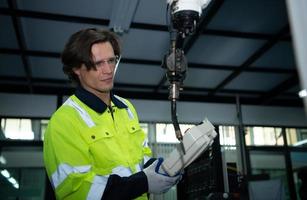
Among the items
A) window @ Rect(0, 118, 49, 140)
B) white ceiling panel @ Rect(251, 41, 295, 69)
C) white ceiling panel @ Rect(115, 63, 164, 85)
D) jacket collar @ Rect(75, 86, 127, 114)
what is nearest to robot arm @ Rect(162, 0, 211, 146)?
jacket collar @ Rect(75, 86, 127, 114)

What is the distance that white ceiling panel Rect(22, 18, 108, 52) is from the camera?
4023 millimetres

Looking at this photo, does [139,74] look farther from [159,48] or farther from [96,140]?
[96,140]

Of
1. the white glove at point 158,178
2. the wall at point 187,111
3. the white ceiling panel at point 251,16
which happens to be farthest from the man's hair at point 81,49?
the wall at point 187,111

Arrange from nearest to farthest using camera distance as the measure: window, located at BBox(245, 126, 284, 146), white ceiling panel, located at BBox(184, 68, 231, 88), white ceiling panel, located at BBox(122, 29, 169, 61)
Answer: white ceiling panel, located at BBox(122, 29, 169, 61) → white ceiling panel, located at BBox(184, 68, 231, 88) → window, located at BBox(245, 126, 284, 146)

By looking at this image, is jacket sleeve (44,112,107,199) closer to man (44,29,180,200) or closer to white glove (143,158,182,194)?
man (44,29,180,200)

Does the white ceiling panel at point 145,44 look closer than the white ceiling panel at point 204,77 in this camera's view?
Yes

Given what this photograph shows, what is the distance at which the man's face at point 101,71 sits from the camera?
1428mm

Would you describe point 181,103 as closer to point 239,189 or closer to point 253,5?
point 253,5

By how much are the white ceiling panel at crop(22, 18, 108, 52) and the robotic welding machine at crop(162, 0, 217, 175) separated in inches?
121

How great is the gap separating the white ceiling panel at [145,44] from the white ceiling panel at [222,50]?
45cm

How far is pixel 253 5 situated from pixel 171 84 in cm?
301

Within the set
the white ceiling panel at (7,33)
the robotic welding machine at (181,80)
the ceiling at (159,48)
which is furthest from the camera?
the white ceiling panel at (7,33)

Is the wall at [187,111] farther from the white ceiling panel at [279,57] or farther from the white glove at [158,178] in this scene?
the white glove at [158,178]

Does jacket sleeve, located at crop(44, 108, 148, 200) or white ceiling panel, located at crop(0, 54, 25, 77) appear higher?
white ceiling panel, located at crop(0, 54, 25, 77)
